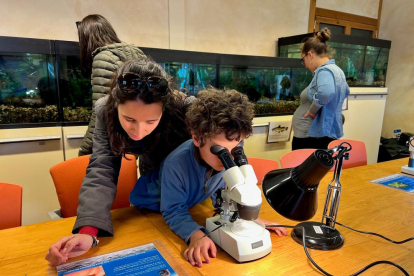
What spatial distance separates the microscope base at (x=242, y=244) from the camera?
2.62 ft

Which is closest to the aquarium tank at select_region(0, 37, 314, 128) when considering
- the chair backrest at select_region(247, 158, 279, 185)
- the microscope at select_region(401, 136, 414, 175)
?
the chair backrest at select_region(247, 158, 279, 185)

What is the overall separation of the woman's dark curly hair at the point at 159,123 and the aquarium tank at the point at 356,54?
286 cm

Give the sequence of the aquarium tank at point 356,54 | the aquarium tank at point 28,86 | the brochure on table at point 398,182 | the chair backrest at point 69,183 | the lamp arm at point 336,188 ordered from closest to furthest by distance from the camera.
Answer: the lamp arm at point 336,188 → the chair backrest at point 69,183 → the brochure on table at point 398,182 → the aquarium tank at point 28,86 → the aquarium tank at point 356,54

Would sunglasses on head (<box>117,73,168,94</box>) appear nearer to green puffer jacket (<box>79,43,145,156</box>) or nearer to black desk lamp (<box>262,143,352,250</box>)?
black desk lamp (<box>262,143,352,250</box>)

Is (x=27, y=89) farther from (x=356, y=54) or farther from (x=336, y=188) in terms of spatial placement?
(x=356, y=54)

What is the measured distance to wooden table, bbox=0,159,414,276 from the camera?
0.79 metres

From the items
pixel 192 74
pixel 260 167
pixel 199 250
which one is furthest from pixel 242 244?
pixel 192 74

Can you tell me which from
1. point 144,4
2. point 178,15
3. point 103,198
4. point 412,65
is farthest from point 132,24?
point 412,65

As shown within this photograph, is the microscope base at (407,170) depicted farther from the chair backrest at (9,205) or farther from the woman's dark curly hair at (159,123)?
the chair backrest at (9,205)

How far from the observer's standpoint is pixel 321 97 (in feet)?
7.41

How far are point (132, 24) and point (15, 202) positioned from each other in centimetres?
232

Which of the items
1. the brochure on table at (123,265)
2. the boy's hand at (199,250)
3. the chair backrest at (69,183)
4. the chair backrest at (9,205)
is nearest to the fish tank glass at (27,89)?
the chair backrest at (69,183)

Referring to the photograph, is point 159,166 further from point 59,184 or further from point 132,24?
point 132,24

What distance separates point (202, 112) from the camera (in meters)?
0.87
